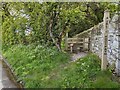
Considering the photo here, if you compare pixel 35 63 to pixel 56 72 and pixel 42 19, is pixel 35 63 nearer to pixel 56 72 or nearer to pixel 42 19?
pixel 56 72

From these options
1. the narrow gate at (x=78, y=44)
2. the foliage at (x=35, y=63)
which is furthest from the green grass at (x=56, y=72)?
the narrow gate at (x=78, y=44)

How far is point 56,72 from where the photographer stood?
3088 mm

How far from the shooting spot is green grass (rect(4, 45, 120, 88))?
8.76 ft

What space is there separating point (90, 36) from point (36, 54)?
1.77 meters

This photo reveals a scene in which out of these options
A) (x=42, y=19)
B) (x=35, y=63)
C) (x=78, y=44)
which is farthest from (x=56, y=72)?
(x=78, y=44)

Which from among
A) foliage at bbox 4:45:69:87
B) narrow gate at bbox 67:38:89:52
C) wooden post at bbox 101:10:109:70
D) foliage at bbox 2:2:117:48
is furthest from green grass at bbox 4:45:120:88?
narrow gate at bbox 67:38:89:52

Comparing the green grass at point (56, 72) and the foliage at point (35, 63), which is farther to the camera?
the foliage at point (35, 63)

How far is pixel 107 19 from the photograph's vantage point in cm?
338

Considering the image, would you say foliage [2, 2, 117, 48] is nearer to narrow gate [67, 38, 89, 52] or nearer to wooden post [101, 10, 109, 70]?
narrow gate [67, 38, 89, 52]

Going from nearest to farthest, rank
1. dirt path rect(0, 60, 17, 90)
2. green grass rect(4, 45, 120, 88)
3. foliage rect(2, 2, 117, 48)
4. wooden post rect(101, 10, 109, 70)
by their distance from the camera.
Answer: green grass rect(4, 45, 120, 88) < dirt path rect(0, 60, 17, 90) < wooden post rect(101, 10, 109, 70) < foliage rect(2, 2, 117, 48)

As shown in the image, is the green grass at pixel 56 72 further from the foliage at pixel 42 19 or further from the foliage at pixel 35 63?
the foliage at pixel 42 19

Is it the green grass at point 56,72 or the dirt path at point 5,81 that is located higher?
the green grass at point 56,72

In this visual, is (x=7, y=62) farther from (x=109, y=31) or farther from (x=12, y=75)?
(x=109, y=31)

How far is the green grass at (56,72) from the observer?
2.67 metres
